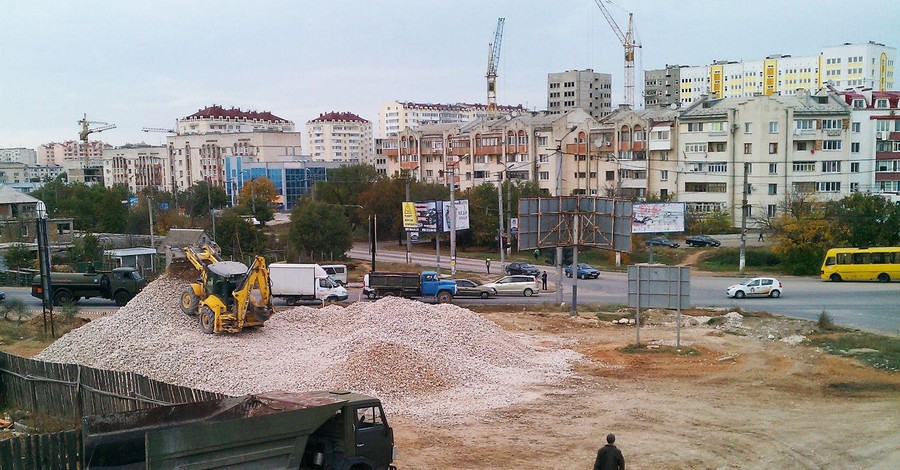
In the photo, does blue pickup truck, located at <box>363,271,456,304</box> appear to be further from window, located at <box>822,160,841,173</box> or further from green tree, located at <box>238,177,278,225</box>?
green tree, located at <box>238,177,278,225</box>

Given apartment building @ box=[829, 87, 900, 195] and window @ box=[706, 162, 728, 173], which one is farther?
window @ box=[706, 162, 728, 173]

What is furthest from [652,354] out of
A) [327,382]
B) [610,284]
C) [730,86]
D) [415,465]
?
[730,86]

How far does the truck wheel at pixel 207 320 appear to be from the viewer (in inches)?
957

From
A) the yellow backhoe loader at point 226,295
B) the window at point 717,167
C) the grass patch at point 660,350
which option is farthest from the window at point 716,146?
the yellow backhoe loader at point 226,295

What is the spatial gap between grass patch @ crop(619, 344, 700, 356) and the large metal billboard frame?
692cm

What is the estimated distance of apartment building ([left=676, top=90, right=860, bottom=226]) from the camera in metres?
68.6

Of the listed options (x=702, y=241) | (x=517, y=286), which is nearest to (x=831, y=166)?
(x=702, y=241)

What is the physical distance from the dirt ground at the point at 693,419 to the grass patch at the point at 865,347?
0.57 metres

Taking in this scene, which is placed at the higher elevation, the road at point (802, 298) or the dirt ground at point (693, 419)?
the dirt ground at point (693, 419)

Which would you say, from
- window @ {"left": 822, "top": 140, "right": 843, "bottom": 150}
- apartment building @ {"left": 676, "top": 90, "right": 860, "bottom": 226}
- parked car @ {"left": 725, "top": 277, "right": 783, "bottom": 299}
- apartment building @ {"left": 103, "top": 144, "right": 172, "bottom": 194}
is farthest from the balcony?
apartment building @ {"left": 103, "top": 144, "right": 172, "bottom": 194}

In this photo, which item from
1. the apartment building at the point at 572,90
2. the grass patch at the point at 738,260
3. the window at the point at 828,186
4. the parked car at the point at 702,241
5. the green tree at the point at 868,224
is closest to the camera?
the green tree at the point at 868,224

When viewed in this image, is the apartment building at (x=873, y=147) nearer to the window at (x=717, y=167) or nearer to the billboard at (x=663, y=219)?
the window at (x=717, y=167)

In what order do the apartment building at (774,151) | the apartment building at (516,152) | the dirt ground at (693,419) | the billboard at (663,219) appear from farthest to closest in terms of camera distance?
the apartment building at (516,152), the apartment building at (774,151), the billboard at (663,219), the dirt ground at (693,419)

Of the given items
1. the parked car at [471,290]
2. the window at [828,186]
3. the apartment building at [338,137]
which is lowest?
the parked car at [471,290]
